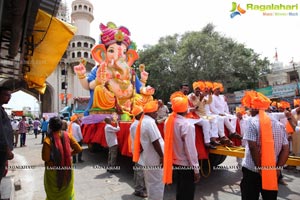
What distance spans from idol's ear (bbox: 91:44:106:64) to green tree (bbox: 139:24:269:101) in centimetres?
1244

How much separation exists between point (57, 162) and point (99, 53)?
6.42 m

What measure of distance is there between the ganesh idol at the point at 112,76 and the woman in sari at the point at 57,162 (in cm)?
478

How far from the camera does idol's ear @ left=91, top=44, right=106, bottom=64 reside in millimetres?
8953

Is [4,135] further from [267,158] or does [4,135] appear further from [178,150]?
[267,158]

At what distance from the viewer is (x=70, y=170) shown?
3.37 metres

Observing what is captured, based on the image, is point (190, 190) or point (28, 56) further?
point (28, 56)

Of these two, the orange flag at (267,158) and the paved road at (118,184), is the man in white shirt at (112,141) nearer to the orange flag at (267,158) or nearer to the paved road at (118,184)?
the paved road at (118,184)

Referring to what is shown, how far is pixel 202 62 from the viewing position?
20.4 meters

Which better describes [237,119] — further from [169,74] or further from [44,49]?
[169,74]

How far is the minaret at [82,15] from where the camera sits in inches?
1399

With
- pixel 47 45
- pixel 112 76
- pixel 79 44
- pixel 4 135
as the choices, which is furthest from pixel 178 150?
pixel 79 44

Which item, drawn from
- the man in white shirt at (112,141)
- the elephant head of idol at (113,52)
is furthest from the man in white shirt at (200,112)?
the elephant head of idol at (113,52)

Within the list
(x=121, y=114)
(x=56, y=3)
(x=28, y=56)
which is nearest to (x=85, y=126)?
(x=121, y=114)

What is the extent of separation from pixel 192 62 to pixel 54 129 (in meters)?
18.5
